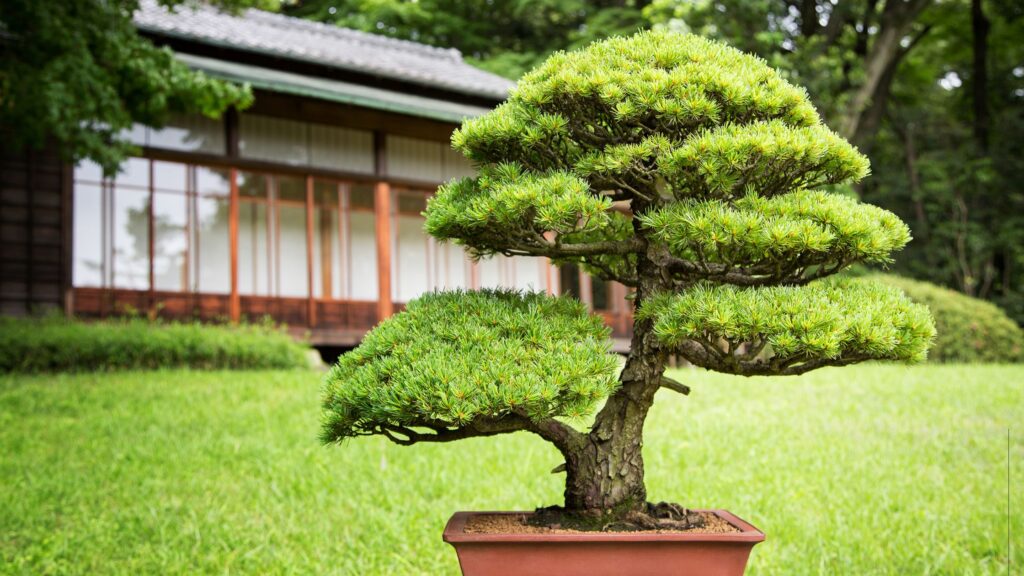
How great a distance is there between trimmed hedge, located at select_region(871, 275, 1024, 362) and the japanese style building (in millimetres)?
5124

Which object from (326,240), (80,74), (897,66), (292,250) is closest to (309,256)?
(292,250)

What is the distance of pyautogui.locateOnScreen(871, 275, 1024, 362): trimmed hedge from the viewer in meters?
12.5

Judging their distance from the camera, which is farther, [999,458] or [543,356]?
[999,458]

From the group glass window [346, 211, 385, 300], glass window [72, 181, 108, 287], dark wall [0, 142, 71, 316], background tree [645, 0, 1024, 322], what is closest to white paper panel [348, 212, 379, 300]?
glass window [346, 211, 385, 300]

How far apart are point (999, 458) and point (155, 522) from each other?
4965 mm

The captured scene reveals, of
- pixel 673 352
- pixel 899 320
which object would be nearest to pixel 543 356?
pixel 673 352

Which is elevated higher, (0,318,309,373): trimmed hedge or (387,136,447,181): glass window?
(387,136,447,181): glass window

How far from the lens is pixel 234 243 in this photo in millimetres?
9938

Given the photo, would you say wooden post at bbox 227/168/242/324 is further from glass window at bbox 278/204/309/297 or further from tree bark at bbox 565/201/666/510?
tree bark at bbox 565/201/666/510

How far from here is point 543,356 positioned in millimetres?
2223

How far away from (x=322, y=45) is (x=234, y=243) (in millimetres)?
3869

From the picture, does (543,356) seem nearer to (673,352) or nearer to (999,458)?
(673,352)

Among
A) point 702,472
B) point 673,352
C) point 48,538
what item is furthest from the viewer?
point 702,472

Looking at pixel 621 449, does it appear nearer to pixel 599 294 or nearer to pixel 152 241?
pixel 152 241
